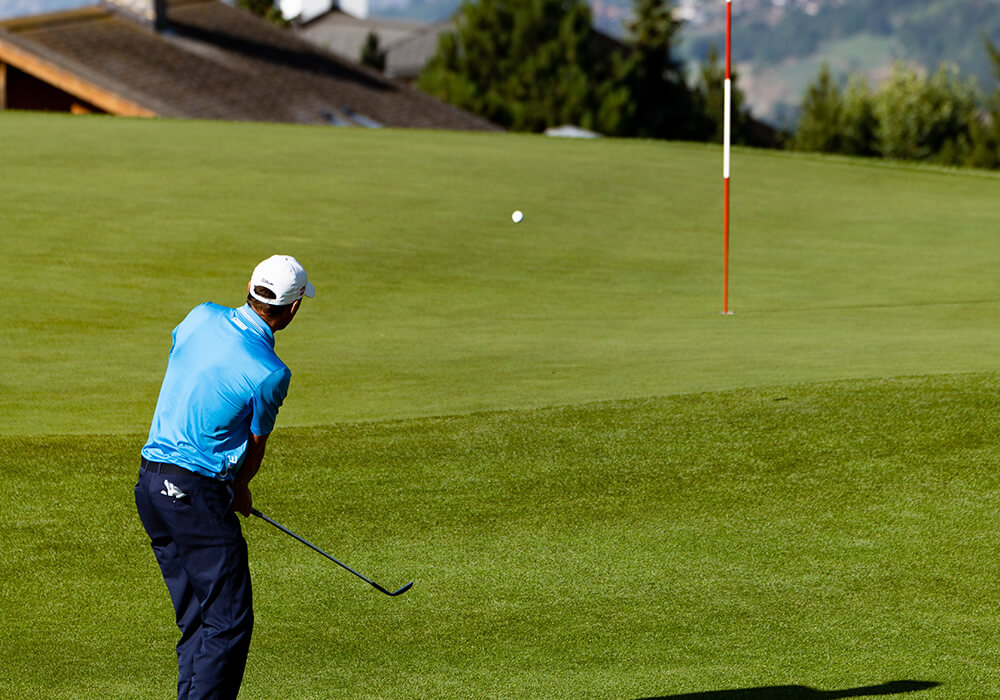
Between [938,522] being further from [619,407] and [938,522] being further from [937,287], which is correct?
[937,287]

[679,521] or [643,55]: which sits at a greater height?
[643,55]

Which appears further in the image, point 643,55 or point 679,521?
point 643,55

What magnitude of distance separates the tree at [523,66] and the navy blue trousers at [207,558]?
77.3 metres

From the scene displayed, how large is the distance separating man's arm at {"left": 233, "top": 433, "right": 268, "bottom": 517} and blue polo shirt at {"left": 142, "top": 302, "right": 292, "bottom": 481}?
0.04m

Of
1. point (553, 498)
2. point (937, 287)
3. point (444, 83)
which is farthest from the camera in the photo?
point (444, 83)

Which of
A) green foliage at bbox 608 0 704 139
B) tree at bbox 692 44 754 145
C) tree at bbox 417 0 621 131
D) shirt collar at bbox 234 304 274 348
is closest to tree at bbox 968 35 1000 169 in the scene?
tree at bbox 692 44 754 145

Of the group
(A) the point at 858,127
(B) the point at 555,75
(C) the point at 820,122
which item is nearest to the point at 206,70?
(B) the point at 555,75

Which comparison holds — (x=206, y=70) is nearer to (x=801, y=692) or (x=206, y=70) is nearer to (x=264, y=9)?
(x=801, y=692)

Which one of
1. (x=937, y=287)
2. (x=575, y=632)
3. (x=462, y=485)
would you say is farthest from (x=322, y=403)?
(x=937, y=287)

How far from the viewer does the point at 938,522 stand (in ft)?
29.1

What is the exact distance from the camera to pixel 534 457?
33.5 ft

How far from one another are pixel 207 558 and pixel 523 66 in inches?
3325

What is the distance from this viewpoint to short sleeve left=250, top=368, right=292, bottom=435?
19.0 feet

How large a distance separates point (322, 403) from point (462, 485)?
2.46m
